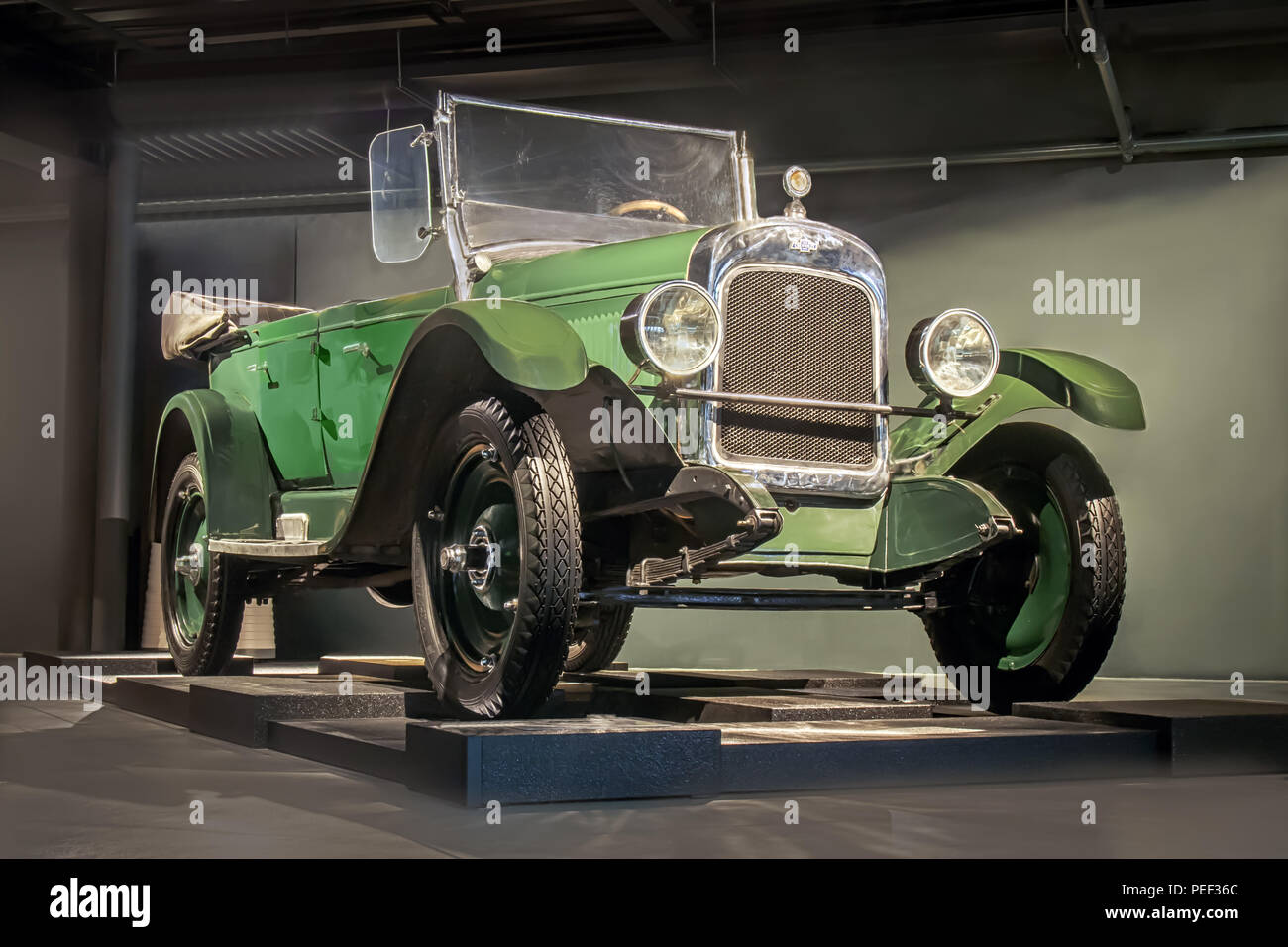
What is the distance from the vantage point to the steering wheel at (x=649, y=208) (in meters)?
4.90

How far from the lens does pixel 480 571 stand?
3762 millimetres

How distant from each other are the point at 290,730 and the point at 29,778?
698 millimetres

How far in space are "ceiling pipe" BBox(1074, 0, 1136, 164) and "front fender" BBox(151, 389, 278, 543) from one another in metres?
4.01

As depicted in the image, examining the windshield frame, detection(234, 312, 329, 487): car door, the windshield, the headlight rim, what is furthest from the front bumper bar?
detection(234, 312, 329, 487): car door

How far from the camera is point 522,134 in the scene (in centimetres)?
486

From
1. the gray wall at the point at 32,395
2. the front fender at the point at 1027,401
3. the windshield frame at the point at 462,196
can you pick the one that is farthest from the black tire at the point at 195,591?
the gray wall at the point at 32,395

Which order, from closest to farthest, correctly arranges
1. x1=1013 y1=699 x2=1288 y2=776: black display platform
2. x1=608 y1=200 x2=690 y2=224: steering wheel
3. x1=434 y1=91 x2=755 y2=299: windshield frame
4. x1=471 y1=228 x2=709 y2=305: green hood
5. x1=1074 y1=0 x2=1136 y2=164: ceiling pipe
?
x1=1013 y1=699 x2=1288 y2=776: black display platform → x1=471 y1=228 x2=709 y2=305: green hood → x1=434 y1=91 x2=755 y2=299: windshield frame → x1=608 y1=200 x2=690 y2=224: steering wheel → x1=1074 y1=0 x2=1136 y2=164: ceiling pipe

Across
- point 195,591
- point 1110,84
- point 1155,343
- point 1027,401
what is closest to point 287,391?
point 195,591

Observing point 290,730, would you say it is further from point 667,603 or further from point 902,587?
point 902,587

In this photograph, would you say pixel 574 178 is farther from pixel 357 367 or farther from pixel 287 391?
A: pixel 287 391

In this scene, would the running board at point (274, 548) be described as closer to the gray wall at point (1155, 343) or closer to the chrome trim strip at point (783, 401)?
the chrome trim strip at point (783, 401)

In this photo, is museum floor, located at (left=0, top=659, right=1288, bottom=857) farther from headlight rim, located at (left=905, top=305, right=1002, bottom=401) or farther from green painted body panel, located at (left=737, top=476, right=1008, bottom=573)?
headlight rim, located at (left=905, top=305, right=1002, bottom=401)

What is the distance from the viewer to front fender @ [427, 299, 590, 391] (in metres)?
3.31
